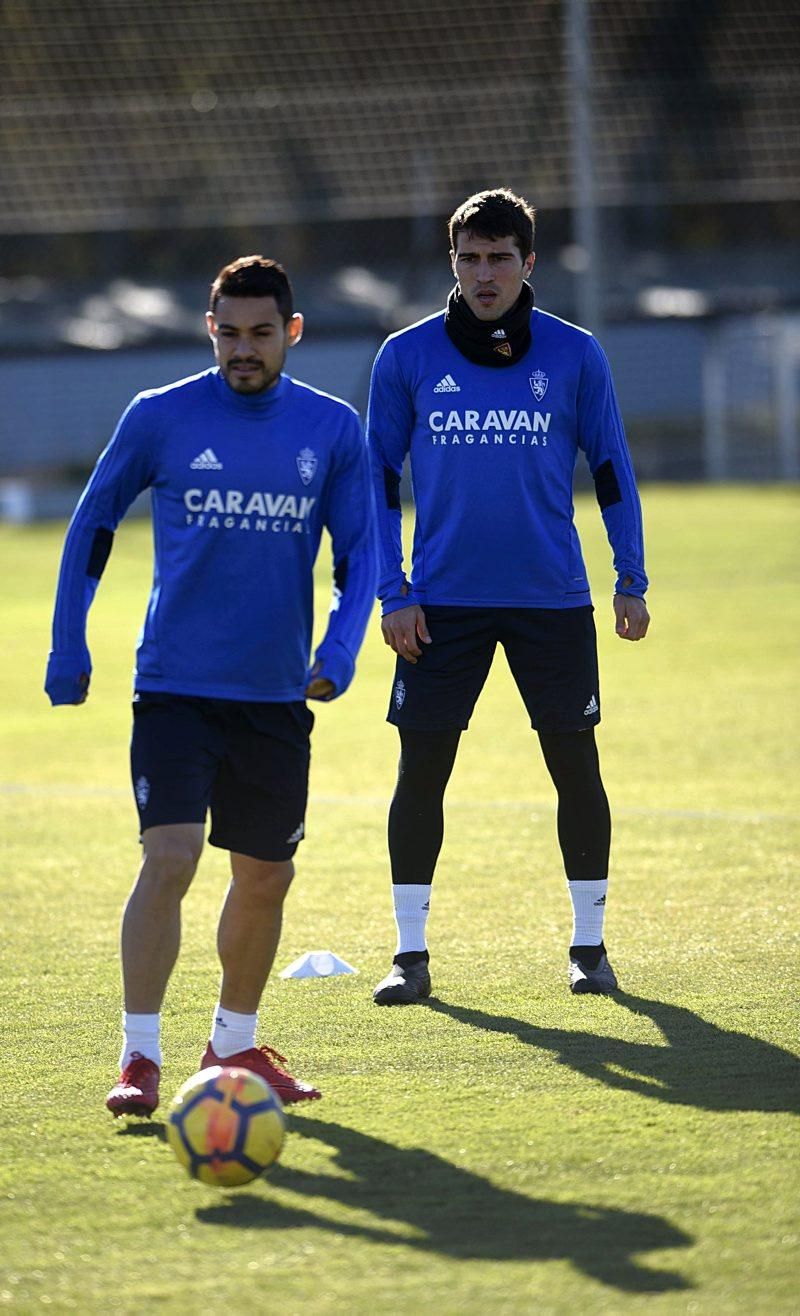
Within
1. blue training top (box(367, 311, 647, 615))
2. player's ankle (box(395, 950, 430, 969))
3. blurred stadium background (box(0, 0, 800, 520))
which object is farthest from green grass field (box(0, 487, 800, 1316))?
blurred stadium background (box(0, 0, 800, 520))

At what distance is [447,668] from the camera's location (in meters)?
6.18

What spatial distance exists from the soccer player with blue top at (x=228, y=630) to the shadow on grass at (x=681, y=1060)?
81 cm

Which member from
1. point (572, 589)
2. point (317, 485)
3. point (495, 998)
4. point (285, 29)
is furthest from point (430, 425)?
point (285, 29)

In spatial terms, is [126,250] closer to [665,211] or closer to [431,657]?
[665,211]

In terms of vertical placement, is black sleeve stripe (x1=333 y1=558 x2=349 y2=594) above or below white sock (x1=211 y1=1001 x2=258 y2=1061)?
above

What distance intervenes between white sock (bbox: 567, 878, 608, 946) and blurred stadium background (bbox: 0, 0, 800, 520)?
30.7 meters

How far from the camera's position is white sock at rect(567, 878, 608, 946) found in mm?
6215

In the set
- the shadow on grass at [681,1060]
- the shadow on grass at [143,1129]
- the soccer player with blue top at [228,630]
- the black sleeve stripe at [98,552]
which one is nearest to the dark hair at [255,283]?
the soccer player with blue top at [228,630]

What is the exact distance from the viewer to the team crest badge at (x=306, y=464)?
4.99 metres

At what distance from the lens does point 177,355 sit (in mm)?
37188

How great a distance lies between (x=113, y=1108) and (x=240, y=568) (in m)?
1.32

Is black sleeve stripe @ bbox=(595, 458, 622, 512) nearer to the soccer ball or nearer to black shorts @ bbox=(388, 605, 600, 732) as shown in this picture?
black shorts @ bbox=(388, 605, 600, 732)

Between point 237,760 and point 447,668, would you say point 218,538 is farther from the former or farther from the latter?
point 447,668

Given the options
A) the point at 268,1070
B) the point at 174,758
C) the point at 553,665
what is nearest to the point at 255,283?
the point at 174,758
